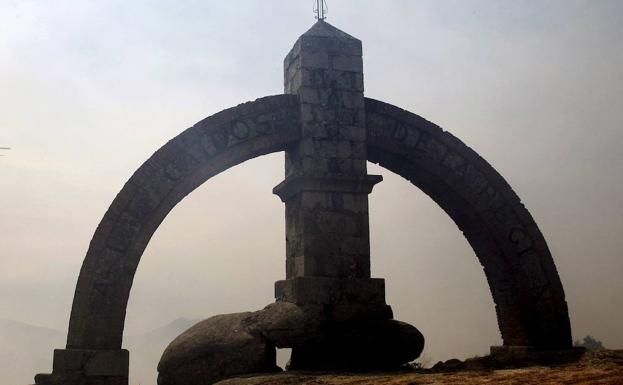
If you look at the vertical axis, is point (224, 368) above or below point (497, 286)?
below

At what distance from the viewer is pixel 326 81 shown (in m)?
9.00

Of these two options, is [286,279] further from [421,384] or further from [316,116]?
[421,384]

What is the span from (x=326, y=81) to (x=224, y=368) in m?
4.22

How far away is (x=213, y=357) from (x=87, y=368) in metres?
1.45

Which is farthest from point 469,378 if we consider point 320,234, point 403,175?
point 403,175

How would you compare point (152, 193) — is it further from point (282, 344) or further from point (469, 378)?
point (469, 378)

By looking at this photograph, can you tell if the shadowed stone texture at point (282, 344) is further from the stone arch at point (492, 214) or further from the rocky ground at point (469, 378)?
the stone arch at point (492, 214)

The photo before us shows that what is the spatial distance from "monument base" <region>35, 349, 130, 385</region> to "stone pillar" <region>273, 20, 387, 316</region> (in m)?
2.25

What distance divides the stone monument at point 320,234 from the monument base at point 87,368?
1cm

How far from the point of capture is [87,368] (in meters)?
7.20

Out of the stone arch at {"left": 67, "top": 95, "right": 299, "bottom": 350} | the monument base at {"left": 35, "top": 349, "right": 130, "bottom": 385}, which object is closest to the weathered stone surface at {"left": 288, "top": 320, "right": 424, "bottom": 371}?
the monument base at {"left": 35, "top": 349, "right": 130, "bottom": 385}

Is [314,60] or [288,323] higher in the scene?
[314,60]

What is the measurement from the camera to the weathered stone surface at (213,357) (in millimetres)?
7109

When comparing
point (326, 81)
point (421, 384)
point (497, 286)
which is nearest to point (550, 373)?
point (421, 384)
